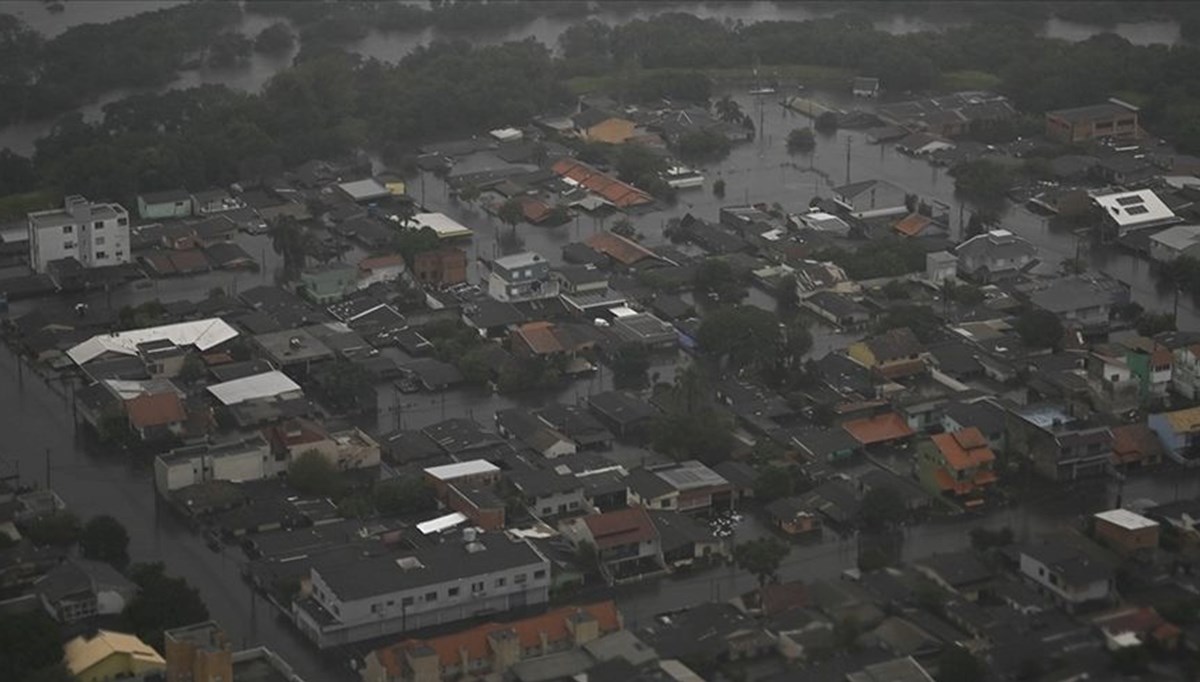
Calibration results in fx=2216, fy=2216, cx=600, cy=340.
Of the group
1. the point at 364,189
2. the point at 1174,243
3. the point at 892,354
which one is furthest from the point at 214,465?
the point at 1174,243

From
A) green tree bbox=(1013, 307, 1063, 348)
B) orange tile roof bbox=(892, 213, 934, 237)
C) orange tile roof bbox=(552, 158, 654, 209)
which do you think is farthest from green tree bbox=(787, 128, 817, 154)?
green tree bbox=(1013, 307, 1063, 348)

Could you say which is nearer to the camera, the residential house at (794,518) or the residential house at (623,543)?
the residential house at (623,543)

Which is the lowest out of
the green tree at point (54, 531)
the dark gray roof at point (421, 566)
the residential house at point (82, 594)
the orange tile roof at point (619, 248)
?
the orange tile roof at point (619, 248)

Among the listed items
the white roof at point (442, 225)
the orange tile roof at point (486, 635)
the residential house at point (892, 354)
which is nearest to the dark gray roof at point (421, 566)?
the orange tile roof at point (486, 635)

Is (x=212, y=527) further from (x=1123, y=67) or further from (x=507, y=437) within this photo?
(x=1123, y=67)

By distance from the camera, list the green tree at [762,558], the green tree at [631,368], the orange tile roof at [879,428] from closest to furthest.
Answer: the green tree at [762,558] → the orange tile roof at [879,428] → the green tree at [631,368]

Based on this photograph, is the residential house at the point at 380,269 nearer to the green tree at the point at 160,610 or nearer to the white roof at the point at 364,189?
the white roof at the point at 364,189

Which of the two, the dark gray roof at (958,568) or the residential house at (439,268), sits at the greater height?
the dark gray roof at (958,568)
